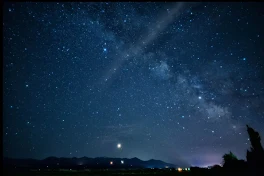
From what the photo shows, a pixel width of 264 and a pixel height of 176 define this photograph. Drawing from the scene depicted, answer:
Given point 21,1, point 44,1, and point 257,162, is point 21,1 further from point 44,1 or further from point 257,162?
point 257,162

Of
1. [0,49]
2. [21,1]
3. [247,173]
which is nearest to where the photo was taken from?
[0,49]

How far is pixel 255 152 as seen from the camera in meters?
23.9

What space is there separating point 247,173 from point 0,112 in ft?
73.5

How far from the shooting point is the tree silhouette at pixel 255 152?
20775mm

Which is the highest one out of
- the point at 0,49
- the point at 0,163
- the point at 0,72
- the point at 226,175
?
the point at 0,49

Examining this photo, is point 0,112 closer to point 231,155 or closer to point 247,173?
point 247,173

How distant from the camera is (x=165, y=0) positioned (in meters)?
4.03

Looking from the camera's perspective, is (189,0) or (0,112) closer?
(0,112)

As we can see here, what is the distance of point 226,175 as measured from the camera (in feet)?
65.4

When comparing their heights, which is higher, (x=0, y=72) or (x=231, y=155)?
(x=0, y=72)

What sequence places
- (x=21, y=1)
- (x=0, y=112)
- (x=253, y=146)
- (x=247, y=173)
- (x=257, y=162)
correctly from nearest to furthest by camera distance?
(x=0, y=112) → (x=21, y=1) → (x=247, y=173) → (x=257, y=162) → (x=253, y=146)

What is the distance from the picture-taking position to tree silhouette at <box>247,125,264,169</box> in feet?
68.2

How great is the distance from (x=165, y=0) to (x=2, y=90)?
3519 millimetres

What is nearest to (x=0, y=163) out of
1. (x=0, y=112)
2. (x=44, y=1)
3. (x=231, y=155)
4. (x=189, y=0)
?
(x=0, y=112)
